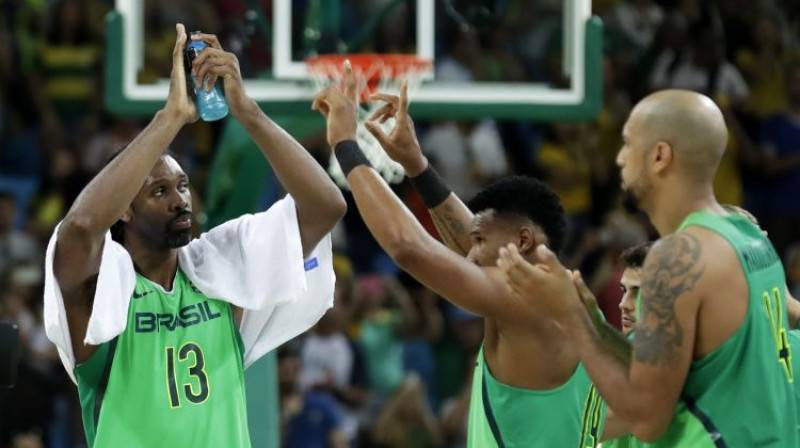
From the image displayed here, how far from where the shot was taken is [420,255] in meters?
4.25

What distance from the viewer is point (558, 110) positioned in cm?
746

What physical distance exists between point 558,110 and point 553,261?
3675 millimetres

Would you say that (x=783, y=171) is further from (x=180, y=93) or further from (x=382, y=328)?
(x=180, y=93)

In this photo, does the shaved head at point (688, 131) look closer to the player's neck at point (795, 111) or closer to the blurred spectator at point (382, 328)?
the blurred spectator at point (382, 328)

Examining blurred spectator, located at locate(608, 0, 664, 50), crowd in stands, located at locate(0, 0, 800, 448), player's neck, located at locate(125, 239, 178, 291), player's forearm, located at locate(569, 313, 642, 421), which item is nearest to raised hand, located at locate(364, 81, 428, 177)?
player's neck, located at locate(125, 239, 178, 291)

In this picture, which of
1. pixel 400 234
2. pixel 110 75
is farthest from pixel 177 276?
pixel 110 75

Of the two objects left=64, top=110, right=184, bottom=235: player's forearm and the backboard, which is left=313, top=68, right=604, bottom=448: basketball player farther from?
the backboard

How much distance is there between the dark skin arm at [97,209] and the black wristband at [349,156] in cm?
57

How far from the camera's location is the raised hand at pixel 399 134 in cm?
501

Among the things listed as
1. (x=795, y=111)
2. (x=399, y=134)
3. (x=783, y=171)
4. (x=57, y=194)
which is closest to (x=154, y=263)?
(x=399, y=134)

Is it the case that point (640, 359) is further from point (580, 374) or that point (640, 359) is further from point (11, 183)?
point (11, 183)

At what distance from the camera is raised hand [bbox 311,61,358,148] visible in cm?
451

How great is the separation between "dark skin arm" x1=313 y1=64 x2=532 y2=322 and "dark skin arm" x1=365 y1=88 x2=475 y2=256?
58cm

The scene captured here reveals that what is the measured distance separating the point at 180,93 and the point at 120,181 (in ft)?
1.22
